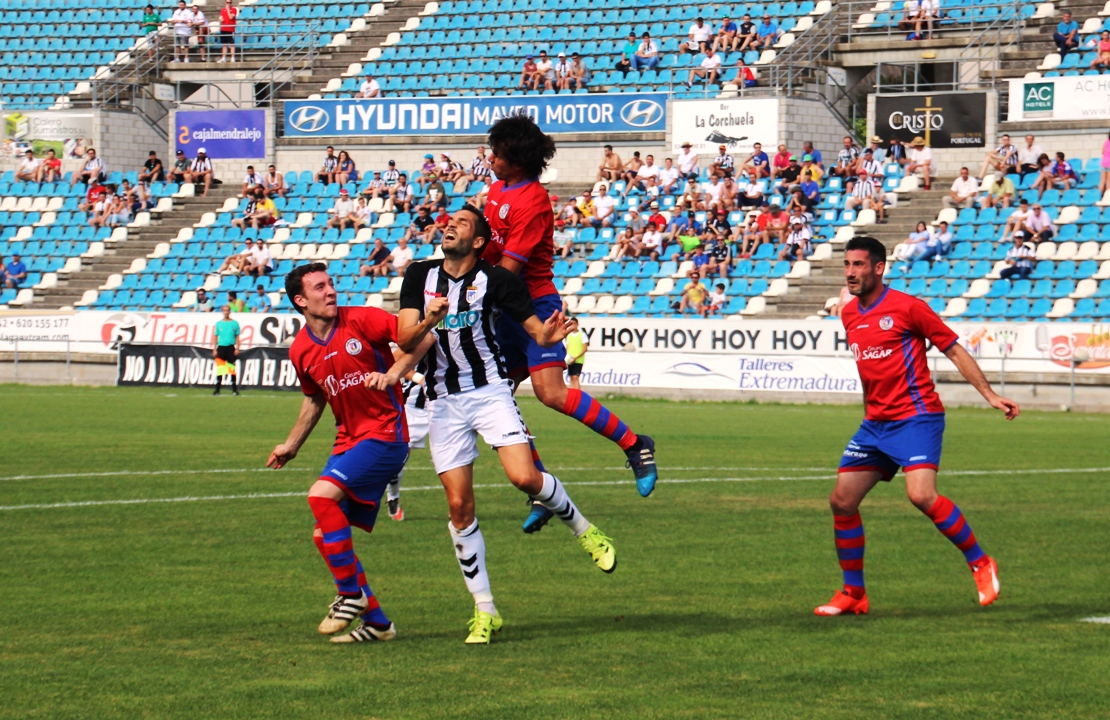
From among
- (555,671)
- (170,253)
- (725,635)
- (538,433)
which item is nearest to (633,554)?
(725,635)

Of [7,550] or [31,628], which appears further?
[7,550]

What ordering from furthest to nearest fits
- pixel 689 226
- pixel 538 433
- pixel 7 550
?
1. pixel 689 226
2. pixel 538 433
3. pixel 7 550

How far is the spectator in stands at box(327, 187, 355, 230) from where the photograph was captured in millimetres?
38438

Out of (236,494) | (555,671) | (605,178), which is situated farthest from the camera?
(605,178)

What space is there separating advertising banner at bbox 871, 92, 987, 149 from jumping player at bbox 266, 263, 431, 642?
A: 93.4 feet

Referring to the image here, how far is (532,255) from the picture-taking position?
907cm

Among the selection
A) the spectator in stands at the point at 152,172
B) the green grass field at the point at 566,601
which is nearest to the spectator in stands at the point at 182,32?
the spectator in stands at the point at 152,172

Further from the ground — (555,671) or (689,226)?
(689,226)

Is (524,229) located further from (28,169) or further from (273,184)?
(28,169)

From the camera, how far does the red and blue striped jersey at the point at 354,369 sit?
793 centimetres

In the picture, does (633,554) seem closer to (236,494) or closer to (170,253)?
(236,494)

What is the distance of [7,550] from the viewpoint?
34.7 ft

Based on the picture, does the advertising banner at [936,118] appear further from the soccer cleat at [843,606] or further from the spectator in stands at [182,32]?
the soccer cleat at [843,606]

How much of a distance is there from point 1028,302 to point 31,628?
24.1m
